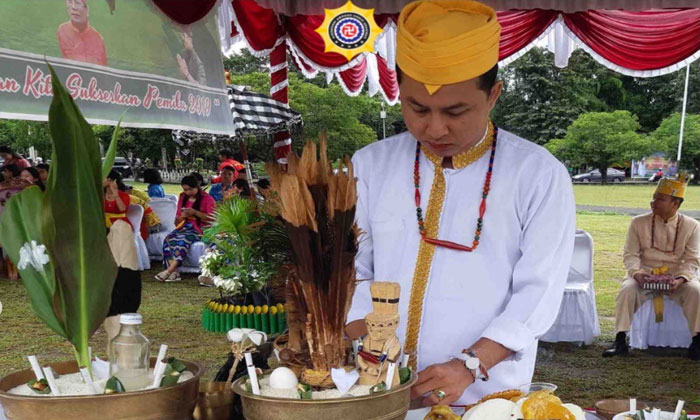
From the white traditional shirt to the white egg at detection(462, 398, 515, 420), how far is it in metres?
0.35

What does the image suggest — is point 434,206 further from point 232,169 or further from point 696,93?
point 696,93

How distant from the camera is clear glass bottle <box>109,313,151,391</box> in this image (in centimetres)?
112

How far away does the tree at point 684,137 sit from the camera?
18.9 metres

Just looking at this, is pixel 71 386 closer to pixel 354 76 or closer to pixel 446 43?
pixel 446 43

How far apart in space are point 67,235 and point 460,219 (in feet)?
2.96

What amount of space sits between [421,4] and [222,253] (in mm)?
4998

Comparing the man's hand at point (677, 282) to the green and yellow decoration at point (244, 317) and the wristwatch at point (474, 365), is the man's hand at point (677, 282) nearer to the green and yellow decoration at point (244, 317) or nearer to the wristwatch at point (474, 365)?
the green and yellow decoration at point (244, 317)

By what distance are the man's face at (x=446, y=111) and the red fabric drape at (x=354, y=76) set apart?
30.4ft

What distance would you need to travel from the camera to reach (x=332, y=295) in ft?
3.65

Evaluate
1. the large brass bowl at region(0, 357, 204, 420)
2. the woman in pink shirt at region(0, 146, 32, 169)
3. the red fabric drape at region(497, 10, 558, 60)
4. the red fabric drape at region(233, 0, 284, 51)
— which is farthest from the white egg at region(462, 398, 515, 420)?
the woman in pink shirt at region(0, 146, 32, 169)

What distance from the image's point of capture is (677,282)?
5.78 metres

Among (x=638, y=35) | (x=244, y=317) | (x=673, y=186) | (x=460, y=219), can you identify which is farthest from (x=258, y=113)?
(x=460, y=219)

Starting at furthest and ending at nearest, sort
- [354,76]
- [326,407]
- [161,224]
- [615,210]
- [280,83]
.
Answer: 1. [615,210]
2. [354,76]
3. [161,224]
4. [280,83]
5. [326,407]

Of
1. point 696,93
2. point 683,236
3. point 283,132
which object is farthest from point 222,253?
point 696,93
